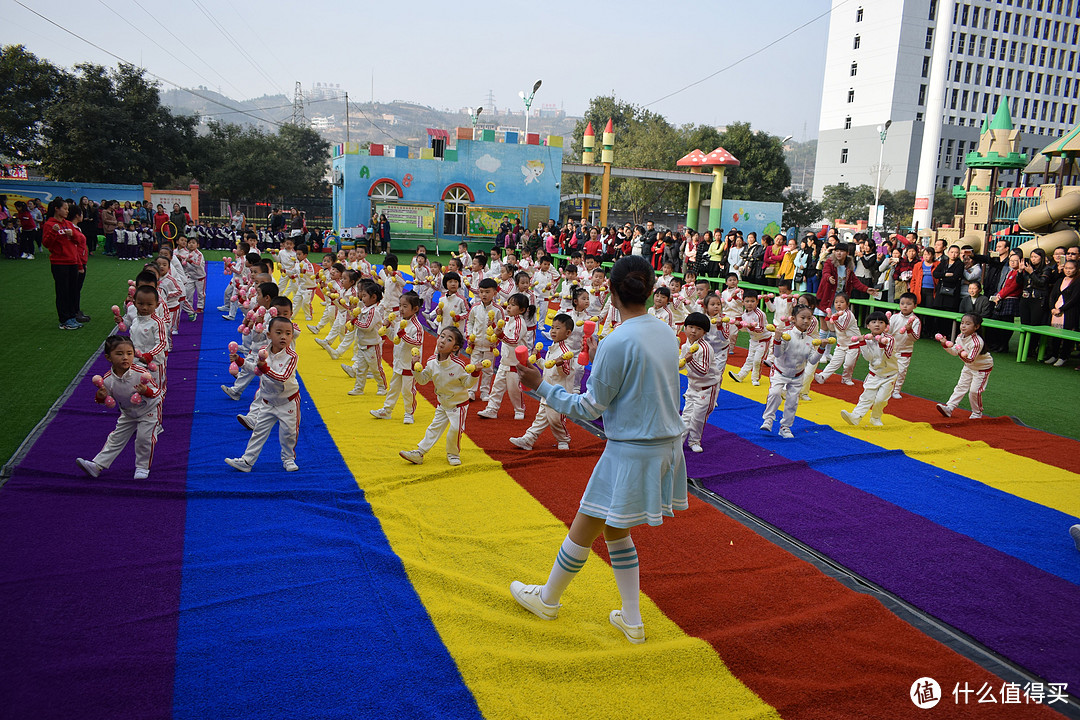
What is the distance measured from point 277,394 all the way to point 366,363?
3229 millimetres

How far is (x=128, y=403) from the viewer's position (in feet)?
19.3

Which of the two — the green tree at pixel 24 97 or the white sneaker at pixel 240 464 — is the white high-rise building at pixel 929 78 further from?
the white sneaker at pixel 240 464

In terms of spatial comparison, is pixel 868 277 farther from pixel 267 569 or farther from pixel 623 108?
pixel 623 108

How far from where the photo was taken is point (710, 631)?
13.9 feet

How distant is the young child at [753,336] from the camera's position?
9.91 m

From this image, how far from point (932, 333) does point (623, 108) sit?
219 feet

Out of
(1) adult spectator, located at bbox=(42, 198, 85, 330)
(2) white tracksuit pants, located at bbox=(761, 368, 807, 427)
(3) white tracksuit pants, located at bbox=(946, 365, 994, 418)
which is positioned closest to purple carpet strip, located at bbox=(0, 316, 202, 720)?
(1) adult spectator, located at bbox=(42, 198, 85, 330)

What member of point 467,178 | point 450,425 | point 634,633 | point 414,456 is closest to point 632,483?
point 634,633

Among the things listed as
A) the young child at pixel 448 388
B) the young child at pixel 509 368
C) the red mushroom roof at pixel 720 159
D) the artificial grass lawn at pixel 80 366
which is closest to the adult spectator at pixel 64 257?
the artificial grass lawn at pixel 80 366

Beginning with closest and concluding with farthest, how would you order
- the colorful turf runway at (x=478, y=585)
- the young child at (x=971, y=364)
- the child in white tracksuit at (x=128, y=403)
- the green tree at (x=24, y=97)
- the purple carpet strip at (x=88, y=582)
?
the purple carpet strip at (x=88, y=582) < the colorful turf runway at (x=478, y=585) < the child in white tracksuit at (x=128, y=403) < the young child at (x=971, y=364) < the green tree at (x=24, y=97)

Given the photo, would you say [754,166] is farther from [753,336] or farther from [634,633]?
[634,633]

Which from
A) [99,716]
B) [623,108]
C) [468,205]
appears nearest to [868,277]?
[99,716]

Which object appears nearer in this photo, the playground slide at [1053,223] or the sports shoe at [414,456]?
the sports shoe at [414,456]

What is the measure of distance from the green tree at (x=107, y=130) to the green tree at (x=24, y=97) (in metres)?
0.75
